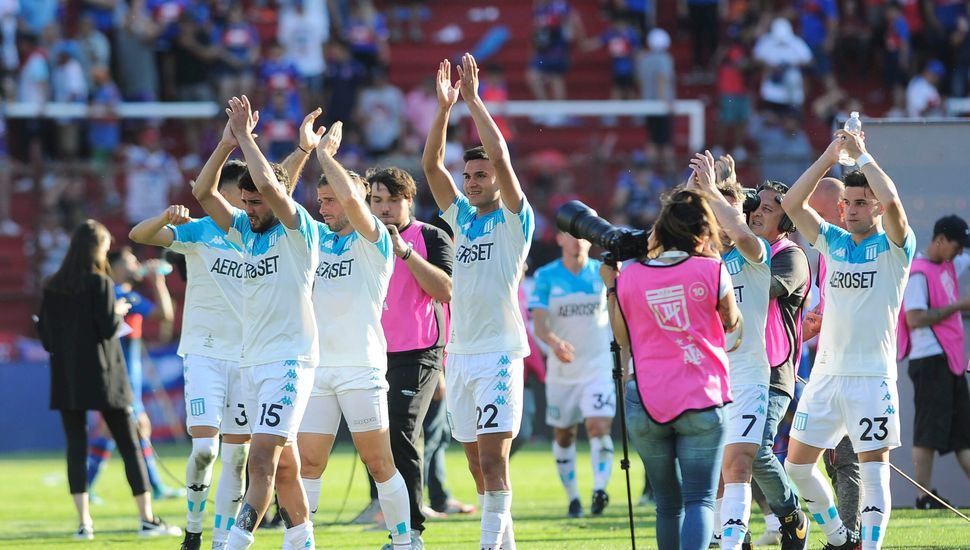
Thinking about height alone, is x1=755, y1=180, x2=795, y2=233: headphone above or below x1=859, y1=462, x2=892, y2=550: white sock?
above

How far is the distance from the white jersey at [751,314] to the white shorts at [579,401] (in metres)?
4.37

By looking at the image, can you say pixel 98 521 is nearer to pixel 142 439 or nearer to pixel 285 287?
pixel 142 439

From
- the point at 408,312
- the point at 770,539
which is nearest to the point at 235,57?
the point at 408,312

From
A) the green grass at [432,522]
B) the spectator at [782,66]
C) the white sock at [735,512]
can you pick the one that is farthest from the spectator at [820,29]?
the white sock at [735,512]

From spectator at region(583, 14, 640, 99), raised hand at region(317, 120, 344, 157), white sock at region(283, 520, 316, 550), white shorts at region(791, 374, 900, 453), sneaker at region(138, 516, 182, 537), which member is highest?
spectator at region(583, 14, 640, 99)

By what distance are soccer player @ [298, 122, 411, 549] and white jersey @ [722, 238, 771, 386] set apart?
7.02 ft

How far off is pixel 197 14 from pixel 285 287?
17810mm

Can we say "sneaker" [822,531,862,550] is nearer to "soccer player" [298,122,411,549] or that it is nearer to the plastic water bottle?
the plastic water bottle

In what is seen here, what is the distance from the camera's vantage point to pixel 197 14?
25000mm

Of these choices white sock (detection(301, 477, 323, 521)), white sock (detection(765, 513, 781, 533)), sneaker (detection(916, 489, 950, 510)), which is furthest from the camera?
sneaker (detection(916, 489, 950, 510))

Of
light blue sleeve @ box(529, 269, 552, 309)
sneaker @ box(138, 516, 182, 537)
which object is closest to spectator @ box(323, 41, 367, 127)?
light blue sleeve @ box(529, 269, 552, 309)

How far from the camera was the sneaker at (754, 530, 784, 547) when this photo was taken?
9.91m

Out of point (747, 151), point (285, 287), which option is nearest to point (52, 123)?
point (747, 151)

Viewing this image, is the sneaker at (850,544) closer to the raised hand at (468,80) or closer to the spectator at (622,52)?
the raised hand at (468,80)
